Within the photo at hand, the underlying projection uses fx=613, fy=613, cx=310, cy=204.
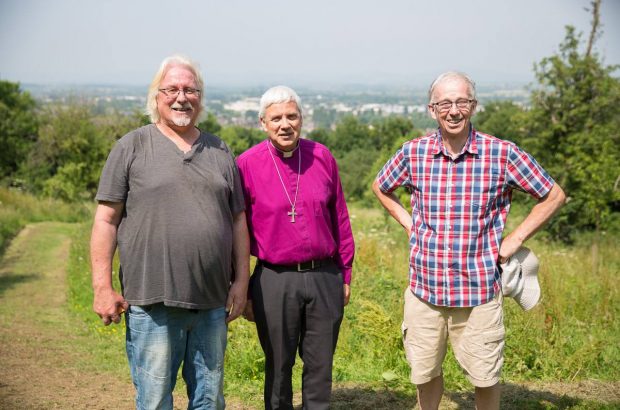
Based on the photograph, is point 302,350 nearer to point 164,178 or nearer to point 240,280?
point 240,280

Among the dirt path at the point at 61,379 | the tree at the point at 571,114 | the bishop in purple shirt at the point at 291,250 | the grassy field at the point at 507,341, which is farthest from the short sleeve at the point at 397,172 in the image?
the tree at the point at 571,114

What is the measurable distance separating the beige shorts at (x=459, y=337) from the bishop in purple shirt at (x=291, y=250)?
424 millimetres

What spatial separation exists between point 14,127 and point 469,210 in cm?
3220

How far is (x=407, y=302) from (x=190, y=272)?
4.08 feet

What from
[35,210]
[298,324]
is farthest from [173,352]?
[35,210]

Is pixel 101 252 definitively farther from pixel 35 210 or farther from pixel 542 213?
pixel 35 210

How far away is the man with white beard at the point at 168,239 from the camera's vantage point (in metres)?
2.68

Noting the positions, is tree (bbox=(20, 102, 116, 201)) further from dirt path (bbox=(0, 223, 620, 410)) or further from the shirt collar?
the shirt collar

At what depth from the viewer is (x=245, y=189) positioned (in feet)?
10.4

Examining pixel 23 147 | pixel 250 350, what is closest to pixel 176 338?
pixel 250 350

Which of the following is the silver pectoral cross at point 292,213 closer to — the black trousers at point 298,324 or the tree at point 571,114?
the black trousers at point 298,324

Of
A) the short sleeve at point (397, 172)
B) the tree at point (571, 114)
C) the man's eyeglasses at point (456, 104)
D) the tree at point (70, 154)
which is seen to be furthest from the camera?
the tree at point (70, 154)

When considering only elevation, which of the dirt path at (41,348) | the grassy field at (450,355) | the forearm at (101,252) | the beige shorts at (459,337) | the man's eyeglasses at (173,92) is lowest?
the dirt path at (41,348)

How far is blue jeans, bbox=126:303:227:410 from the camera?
272cm
